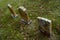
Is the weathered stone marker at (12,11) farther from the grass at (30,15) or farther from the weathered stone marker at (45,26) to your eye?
the weathered stone marker at (45,26)

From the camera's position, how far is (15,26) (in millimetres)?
4633

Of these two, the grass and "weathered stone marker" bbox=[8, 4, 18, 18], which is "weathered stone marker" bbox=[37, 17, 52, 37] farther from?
"weathered stone marker" bbox=[8, 4, 18, 18]

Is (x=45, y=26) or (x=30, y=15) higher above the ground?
(x=30, y=15)

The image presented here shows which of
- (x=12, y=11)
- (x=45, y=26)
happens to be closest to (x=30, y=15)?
(x=12, y=11)

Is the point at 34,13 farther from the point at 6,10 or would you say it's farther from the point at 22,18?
the point at 6,10

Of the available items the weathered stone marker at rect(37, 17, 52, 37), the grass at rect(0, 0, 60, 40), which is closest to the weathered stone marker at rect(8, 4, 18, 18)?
the grass at rect(0, 0, 60, 40)

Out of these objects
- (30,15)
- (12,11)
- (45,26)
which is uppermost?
(12,11)

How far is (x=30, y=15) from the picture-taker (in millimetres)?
4809

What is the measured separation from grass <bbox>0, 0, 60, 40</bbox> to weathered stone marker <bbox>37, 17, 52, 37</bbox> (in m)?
0.26

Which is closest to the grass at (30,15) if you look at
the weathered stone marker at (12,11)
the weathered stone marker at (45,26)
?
the weathered stone marker at (12,11)

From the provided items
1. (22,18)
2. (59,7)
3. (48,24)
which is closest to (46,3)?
(59,7)

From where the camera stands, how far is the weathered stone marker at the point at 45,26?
156 inches

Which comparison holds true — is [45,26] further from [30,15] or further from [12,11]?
[12,11]

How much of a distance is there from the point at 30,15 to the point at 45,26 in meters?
0.86
